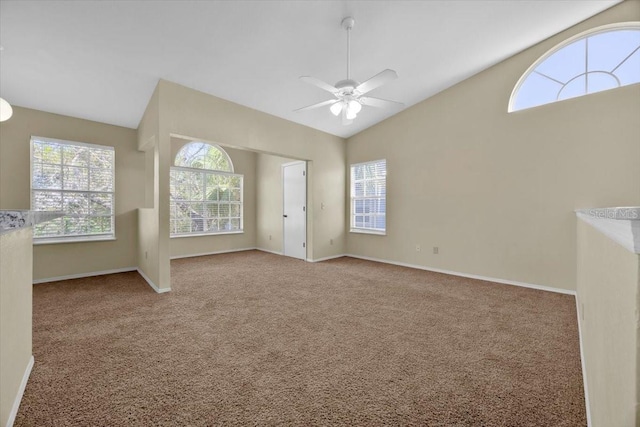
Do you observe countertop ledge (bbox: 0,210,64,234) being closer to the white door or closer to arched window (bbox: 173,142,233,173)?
the white door

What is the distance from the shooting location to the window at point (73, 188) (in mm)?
4051

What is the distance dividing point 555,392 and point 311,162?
4671mm

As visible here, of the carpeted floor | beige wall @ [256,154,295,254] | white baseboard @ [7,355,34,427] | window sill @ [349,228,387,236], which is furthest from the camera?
beige wall @ [256,154,295,254]

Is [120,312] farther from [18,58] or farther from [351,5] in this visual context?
[351,5]

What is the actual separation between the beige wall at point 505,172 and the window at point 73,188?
4.92m

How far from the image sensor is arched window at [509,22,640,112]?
3.14 meters

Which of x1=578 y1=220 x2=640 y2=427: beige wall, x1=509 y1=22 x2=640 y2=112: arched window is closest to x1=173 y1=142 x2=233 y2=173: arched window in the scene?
x1=509 y1=22 x2=640 y2=112: arched window

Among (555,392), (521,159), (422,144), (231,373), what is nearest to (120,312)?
(231,373)

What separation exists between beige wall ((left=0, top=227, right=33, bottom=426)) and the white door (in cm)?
428

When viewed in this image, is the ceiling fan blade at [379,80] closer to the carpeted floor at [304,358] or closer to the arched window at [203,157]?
the carpeted floor at [304,358]

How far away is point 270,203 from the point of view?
682 centimetres

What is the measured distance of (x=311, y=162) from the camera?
553 centimetres

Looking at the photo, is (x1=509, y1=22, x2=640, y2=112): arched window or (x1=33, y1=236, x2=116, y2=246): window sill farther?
(x1=33, y1=236, x2=116, y2=246): window sill

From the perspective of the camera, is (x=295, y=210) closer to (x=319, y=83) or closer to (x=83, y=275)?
(x=319, y=83)
